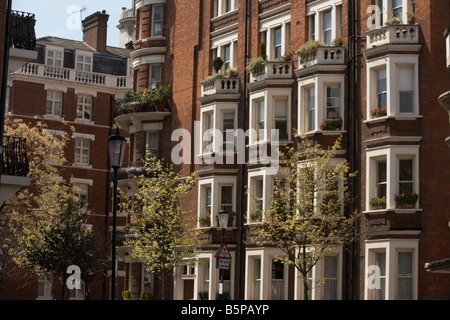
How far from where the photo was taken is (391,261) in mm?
33875

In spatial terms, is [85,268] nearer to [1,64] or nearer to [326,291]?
[326,291]

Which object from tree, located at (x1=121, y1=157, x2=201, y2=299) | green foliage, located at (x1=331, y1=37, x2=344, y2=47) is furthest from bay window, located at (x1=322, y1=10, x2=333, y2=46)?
tree, located at (x1=121, y1=157, x2=201, y2=299)

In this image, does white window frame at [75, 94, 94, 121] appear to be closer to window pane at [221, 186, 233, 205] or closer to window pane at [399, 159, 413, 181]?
window pane at [221, 186, 233, 205]

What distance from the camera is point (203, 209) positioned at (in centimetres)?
4400

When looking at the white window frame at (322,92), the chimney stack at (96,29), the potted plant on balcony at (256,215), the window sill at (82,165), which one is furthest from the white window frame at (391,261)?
the chimney stack at (96,29)

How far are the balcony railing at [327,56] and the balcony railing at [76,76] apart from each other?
2866cm

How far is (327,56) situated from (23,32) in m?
15.8

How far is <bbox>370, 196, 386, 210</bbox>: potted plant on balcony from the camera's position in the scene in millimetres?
34812

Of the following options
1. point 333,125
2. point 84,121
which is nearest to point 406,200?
point 333,125

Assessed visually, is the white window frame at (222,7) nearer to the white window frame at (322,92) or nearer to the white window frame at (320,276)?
the white window frame at (322,92)

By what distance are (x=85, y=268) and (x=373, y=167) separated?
56.5 ft

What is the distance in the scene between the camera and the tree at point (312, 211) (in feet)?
113

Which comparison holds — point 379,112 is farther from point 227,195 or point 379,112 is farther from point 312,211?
point 227,195

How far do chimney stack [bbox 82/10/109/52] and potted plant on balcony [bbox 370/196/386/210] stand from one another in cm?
3934
